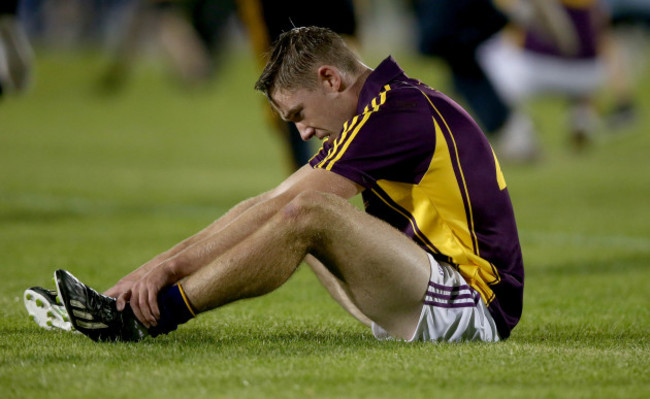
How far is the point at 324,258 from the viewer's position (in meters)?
3.37

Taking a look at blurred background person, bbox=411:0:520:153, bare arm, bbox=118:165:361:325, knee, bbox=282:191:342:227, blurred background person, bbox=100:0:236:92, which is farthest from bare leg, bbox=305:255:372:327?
blurred background person, bbox=100:0:236:92

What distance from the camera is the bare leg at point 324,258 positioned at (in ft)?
10.6

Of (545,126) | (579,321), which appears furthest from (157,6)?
(579,321)

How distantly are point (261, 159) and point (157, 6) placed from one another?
7723 millimetres

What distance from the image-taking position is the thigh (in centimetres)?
328

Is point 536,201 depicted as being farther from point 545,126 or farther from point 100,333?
point 545,126

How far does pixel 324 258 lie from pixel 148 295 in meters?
0.55

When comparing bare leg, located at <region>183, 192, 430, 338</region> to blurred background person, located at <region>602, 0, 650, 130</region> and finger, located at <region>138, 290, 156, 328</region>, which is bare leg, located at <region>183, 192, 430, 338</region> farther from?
A: blurred background person, located at <region>602, 0, 650, 130</region>

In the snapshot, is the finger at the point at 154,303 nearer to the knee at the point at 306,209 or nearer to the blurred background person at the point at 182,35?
the knee at the point at 306,209

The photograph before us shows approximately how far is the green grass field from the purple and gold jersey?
10.5 inches

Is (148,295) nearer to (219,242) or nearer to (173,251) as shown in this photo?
(219,242)

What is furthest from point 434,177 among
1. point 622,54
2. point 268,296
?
point 622,54

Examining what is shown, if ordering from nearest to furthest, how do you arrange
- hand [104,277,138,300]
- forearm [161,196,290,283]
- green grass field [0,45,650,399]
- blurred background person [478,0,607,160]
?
green grass field [0,45,650,399] < forearm [161,196,290,283] < hand [104,277,138,300] < blurred background person [478,0,607,160]

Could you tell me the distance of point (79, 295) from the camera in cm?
335
